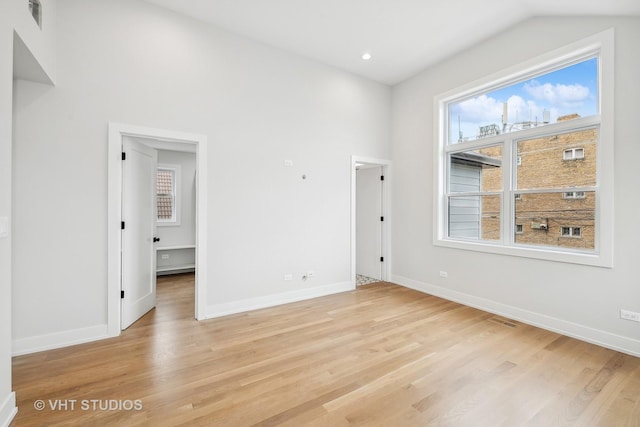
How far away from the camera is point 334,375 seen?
7.55ft

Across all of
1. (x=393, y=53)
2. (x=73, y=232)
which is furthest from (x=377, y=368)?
(x=393, y=53)

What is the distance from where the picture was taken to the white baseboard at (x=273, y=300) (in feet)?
11.6

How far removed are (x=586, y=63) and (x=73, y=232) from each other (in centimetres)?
562

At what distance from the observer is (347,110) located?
184 inches

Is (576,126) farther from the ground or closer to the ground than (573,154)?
farther from the ground

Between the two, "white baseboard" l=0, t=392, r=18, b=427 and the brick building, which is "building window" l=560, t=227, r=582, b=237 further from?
"white baseboard" l=0, t=392, r=18, b=427

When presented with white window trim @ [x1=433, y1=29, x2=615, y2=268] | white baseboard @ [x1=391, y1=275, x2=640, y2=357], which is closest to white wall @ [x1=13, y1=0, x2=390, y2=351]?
white baseboard @ [x1=391, y1=275, x2=640, y2=357]

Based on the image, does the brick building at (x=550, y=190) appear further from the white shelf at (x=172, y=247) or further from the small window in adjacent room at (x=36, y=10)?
the white shelf at (x=172, y=247)

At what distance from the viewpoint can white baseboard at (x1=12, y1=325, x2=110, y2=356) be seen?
8.49ft

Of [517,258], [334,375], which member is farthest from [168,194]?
[517,258]

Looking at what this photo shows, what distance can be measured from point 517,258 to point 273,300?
317cm

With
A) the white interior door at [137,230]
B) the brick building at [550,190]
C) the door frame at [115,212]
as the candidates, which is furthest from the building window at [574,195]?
the white interior door at [137,230]

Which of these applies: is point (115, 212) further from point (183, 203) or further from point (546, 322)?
point (546, 322)

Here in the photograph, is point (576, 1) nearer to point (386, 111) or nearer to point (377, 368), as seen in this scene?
point (386, 111)
